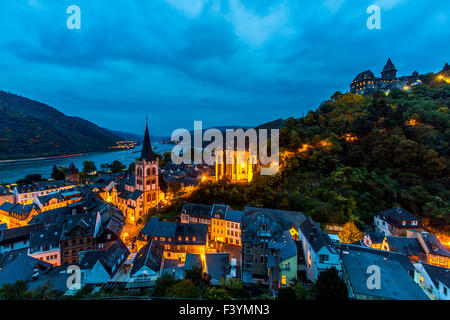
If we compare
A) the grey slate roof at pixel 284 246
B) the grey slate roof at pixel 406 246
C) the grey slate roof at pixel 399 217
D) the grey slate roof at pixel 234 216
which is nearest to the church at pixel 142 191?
the grey slate roof at pixel 234 216

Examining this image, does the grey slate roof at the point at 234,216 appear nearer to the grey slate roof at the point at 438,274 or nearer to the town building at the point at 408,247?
the town building at the point at 408,247

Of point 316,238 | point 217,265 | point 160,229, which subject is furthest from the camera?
point 160,229

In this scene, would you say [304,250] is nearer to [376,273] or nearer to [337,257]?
[337,257]

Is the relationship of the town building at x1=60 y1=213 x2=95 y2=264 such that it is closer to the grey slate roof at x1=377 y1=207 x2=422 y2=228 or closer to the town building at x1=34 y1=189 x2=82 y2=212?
the town building at x1=34 y1=189 x2=82 y2=212

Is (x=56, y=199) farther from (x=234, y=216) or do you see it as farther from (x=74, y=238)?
(x=234, y=216)

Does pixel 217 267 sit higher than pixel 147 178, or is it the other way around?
pixel 147 178

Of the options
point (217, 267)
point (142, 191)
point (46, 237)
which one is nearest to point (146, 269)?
point (217, 267)

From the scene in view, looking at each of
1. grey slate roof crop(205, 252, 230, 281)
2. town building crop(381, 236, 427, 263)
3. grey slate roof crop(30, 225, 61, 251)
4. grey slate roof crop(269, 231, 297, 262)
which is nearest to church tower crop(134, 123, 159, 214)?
grey slate roof crop(30, 225, 61, 251)
